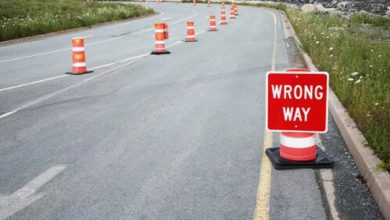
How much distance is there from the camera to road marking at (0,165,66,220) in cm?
473

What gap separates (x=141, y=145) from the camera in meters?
6.75

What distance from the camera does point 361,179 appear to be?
5375 millimetres

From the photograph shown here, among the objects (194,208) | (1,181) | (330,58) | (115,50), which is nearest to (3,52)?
(115,50)

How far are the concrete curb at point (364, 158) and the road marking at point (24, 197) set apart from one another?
3208 mm

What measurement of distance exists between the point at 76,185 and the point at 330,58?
343 inches

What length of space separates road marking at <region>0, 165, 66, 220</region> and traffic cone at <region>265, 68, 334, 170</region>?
2.54m

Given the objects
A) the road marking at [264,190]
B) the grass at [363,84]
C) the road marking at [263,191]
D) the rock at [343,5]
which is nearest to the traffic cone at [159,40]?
the grass at [363,84]

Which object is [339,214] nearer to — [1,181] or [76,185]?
[76,185]

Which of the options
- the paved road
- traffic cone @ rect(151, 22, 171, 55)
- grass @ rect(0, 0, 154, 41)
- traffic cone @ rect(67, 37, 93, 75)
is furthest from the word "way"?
grass @ rect(0, 0, 154, 41)

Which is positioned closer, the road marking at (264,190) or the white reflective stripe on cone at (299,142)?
the road marking at (264,190)

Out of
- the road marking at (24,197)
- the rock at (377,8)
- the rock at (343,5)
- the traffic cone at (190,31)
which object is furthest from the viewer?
the rock at (343,5)

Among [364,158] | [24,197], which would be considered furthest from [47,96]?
[364,158]

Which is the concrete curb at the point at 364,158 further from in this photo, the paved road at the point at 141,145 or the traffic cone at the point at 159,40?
the traffic cone at the point at 159,40

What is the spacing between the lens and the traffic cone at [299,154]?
229 inches
